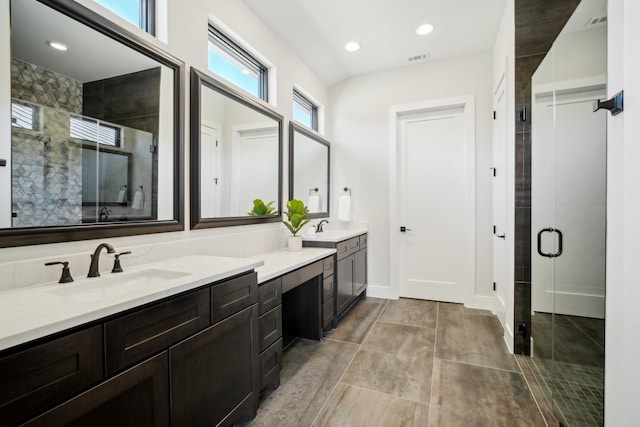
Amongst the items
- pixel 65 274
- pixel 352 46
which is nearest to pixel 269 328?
pixel 65 274

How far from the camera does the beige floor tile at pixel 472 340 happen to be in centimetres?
241

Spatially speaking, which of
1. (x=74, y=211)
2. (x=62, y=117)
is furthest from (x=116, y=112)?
(x=74, y=211)

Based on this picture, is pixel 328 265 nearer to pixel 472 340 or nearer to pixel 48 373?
pixel 472 340

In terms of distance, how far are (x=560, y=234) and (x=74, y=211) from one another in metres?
2.62

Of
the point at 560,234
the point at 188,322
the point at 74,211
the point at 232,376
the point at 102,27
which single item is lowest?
the point at 232,376

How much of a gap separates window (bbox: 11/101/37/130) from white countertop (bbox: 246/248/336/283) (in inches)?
50.3

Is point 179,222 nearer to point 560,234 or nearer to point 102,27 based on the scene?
point 102,27

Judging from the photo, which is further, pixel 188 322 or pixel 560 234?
pixel 560 234

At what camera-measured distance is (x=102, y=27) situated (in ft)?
4.99

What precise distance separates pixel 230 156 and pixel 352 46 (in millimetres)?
2108

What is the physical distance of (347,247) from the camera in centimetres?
334

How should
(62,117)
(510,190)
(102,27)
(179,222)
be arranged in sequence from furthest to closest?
(510,190)
(179,222)
(102,27)
(62,117)

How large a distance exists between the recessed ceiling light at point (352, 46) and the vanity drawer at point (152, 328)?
10.4 feet

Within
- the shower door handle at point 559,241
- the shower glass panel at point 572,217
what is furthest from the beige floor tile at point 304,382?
the shower door handle at point 559,241
